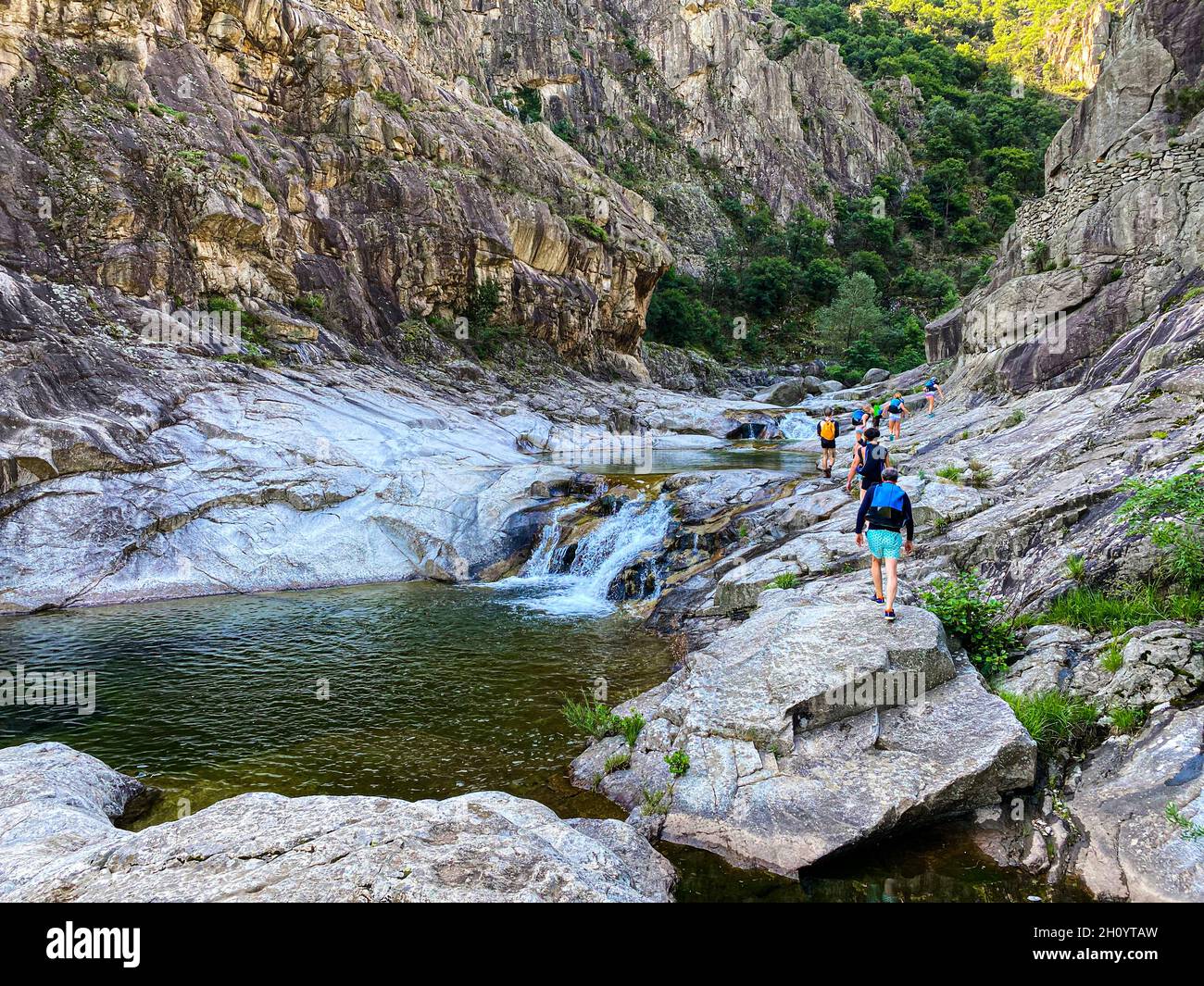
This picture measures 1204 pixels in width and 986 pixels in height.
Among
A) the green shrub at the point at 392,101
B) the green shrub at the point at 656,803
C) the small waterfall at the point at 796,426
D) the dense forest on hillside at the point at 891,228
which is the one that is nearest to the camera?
the green shrub at the point at 656,803

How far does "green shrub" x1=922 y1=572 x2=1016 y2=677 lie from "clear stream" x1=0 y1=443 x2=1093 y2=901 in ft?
8.23

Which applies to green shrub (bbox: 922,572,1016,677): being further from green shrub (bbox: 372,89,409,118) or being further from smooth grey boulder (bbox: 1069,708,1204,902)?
green shrub (bbox: 372,89,409,118)

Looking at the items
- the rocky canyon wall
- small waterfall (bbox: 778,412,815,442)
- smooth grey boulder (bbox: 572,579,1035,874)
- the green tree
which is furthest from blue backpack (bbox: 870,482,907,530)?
the green tree

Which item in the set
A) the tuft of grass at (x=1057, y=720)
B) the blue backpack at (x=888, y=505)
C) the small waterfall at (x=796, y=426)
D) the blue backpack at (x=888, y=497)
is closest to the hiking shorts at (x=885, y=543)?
the blue backpack at (x=888, y=505)

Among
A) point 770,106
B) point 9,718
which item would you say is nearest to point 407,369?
point 9,718

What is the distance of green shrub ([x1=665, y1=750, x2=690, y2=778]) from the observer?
6.53 meters

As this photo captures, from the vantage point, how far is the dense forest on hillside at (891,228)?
64.6 m

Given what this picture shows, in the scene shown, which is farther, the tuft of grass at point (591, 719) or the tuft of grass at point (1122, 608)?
the tuft of grass at point (591, 719)

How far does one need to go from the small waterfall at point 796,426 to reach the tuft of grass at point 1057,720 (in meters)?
30.0

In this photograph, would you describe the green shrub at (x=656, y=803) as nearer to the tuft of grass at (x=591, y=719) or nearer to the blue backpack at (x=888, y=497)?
the tuft of grass at (x=591, y=719)

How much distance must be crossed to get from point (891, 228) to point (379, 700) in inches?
3591

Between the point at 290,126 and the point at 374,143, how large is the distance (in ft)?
15.1

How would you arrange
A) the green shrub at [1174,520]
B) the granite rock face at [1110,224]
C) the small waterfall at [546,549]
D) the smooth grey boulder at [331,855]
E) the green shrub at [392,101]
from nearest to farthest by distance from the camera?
the smooth grey boulder at [331,855], the green shrub at [1174,520], the small waterfall at [546,549], the granite rock face at [1110,224], the green shrub at [392,101]

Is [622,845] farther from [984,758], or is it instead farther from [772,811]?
[984,758]
